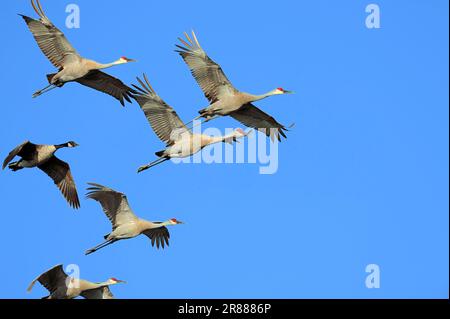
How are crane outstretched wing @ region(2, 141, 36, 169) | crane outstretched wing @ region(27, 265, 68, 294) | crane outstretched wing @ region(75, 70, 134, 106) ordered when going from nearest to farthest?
crane outstretched wing @ region(27, 265, 68, 294)
crane outstretched wing @ region(2, 141, 36, 169)
crane outstretched wing @ region(75, 70, 134, 106)

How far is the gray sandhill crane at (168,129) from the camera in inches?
1169

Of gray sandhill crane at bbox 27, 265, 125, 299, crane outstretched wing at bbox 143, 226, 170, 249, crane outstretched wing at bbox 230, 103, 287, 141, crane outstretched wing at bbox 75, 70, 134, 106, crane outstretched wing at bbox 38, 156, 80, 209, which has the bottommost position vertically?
gray sandhill crane at bbox 27, 265, 125, 299

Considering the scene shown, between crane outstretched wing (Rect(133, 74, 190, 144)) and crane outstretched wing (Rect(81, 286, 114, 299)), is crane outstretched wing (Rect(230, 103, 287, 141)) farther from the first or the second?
crane outstretched wing (Rect(81, 286, 114, 299))

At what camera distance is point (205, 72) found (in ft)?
99.2

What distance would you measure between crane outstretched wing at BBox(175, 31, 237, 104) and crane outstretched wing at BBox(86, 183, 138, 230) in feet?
11.3

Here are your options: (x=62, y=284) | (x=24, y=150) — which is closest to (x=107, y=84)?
(x=24, y=150)

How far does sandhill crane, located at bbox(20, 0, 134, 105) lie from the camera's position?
30.1 m

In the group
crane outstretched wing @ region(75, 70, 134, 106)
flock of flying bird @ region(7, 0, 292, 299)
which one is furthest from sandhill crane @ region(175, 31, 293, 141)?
crane outstretched wing @ region(75, 70, 134, 106)

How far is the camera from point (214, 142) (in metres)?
30.1

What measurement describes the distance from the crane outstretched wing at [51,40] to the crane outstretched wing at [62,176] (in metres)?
2.75

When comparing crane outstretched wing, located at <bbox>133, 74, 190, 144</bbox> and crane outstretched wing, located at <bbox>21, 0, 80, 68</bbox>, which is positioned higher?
crane outstretched wing, located at <bbox>21, 0, 80, 68</bbox>

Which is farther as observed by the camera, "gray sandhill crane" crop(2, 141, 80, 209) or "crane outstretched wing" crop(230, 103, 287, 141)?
"crane outstretched wing" crop(230, 103, 287, 141)
